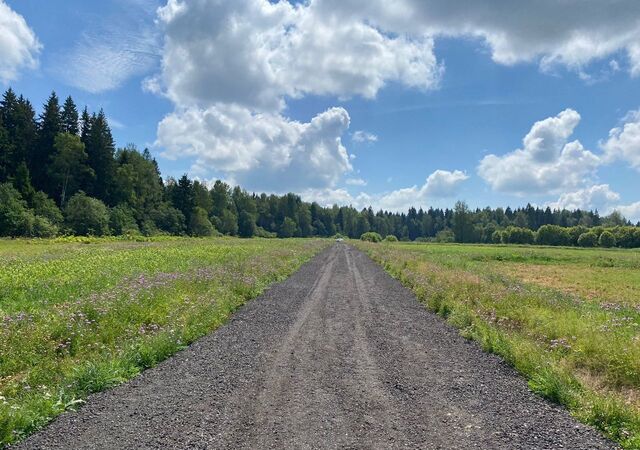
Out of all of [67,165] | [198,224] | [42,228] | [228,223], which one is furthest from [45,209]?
[228,223]

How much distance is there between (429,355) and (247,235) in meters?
140

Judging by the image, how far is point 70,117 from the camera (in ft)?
256

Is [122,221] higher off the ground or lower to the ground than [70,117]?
lower

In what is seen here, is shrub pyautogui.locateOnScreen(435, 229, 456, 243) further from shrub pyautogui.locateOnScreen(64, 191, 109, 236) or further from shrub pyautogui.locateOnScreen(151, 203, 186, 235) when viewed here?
shrub pyautogui.locateOnScreen(64, 191, 109, 236)

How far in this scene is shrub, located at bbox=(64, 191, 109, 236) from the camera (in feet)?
210

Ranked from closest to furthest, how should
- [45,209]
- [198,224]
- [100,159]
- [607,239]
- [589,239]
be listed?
[45,209] < [100,159] < [198,224] < [607,239] < [589,239]

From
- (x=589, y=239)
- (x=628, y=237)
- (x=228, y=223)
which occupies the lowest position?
(x=589, y=239)

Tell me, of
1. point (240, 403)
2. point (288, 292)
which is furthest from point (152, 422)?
point (288, 292)

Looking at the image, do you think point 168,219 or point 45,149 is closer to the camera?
point 45,149

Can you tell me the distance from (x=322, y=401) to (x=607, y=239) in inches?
6017

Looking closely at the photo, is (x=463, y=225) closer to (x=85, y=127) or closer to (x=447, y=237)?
(x=447, y=237)

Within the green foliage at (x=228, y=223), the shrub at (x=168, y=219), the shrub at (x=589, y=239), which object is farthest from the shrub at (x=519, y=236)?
the shrub at (x=168, y=219)

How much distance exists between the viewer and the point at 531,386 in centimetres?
752

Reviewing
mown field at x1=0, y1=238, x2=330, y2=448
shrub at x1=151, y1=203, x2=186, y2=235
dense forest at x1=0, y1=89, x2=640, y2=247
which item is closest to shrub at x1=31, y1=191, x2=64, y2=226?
dense forest at x1=0, y1=89, x2=640, y2=247
